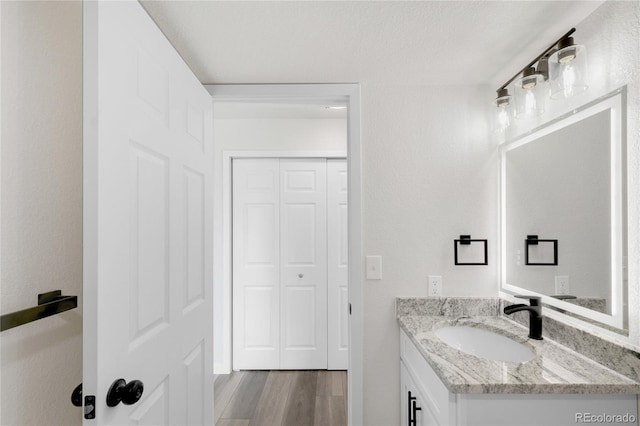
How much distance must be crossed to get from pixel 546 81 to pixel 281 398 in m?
2.59

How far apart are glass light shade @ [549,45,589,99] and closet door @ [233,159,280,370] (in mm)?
2112

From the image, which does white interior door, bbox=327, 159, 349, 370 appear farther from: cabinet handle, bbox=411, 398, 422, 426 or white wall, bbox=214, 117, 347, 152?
cabinet handle, bbox=411, 398, 422, 426

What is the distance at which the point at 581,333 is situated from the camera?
114cm

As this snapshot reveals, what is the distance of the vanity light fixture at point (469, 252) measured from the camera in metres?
1.69

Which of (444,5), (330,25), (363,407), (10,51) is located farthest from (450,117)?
(10,51)

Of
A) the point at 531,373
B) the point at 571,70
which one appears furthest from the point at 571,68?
the point at 531,373

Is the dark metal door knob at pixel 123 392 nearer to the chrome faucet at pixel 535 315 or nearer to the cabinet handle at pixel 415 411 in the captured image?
the cabinet handle at pixel 415 411

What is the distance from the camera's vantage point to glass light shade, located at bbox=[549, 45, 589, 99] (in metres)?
1.13

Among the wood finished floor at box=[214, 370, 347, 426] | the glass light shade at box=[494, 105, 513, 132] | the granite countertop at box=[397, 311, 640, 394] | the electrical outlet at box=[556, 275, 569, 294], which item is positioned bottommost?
the wood finished floor at box=[214, 370, 347, 426]

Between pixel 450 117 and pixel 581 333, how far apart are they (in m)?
1.12

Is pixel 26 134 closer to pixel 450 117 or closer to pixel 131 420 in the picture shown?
pixel 131 420

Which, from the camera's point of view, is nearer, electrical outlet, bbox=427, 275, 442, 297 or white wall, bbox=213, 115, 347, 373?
electrical outlet, bbox=427, 275, 442, 297

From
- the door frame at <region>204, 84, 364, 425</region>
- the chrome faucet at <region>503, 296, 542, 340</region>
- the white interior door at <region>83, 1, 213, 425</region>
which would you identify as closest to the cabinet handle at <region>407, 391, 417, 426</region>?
the door frame at <region>204, 84, 364, 425</region>

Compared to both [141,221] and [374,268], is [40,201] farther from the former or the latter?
[374,268]
